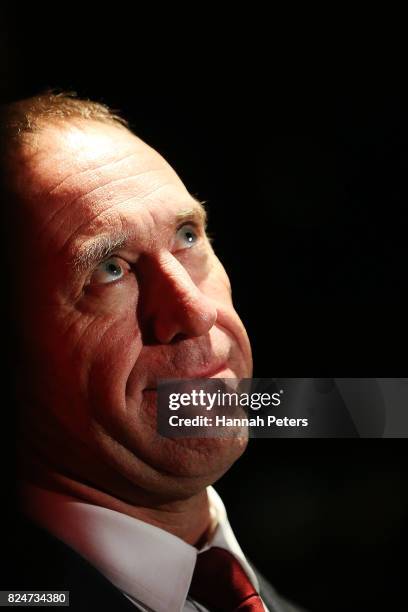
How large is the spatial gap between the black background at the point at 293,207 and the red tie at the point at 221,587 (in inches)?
2.7

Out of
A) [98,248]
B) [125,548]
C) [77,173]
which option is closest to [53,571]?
[125,548]

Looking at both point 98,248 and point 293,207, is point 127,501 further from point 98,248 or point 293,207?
point 293,207

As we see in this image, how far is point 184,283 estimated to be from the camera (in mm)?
1306

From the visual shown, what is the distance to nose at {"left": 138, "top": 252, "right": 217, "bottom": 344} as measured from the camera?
51.0 inches

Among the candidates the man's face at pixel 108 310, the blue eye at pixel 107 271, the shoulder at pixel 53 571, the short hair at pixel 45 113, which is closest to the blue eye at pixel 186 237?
the man's face at pixel 108 310

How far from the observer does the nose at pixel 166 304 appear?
1296 millimetres

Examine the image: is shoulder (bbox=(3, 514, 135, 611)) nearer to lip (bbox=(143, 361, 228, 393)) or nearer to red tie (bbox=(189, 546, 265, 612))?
red tie (bbox=(189, 546, 265, 612))

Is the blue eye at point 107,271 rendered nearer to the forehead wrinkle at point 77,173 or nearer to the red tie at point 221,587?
the forehead wrinkle at point 77,173

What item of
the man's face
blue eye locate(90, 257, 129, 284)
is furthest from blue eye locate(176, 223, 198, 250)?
blue eye locate(90, 257, 129, 284)

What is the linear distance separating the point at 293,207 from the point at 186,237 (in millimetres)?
210

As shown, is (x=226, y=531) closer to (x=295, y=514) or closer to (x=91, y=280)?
(x=295, y=514)

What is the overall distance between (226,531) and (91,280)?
52 cm

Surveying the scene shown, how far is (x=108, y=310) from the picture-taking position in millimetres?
1292

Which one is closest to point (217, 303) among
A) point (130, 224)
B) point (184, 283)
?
point (184, 283)
